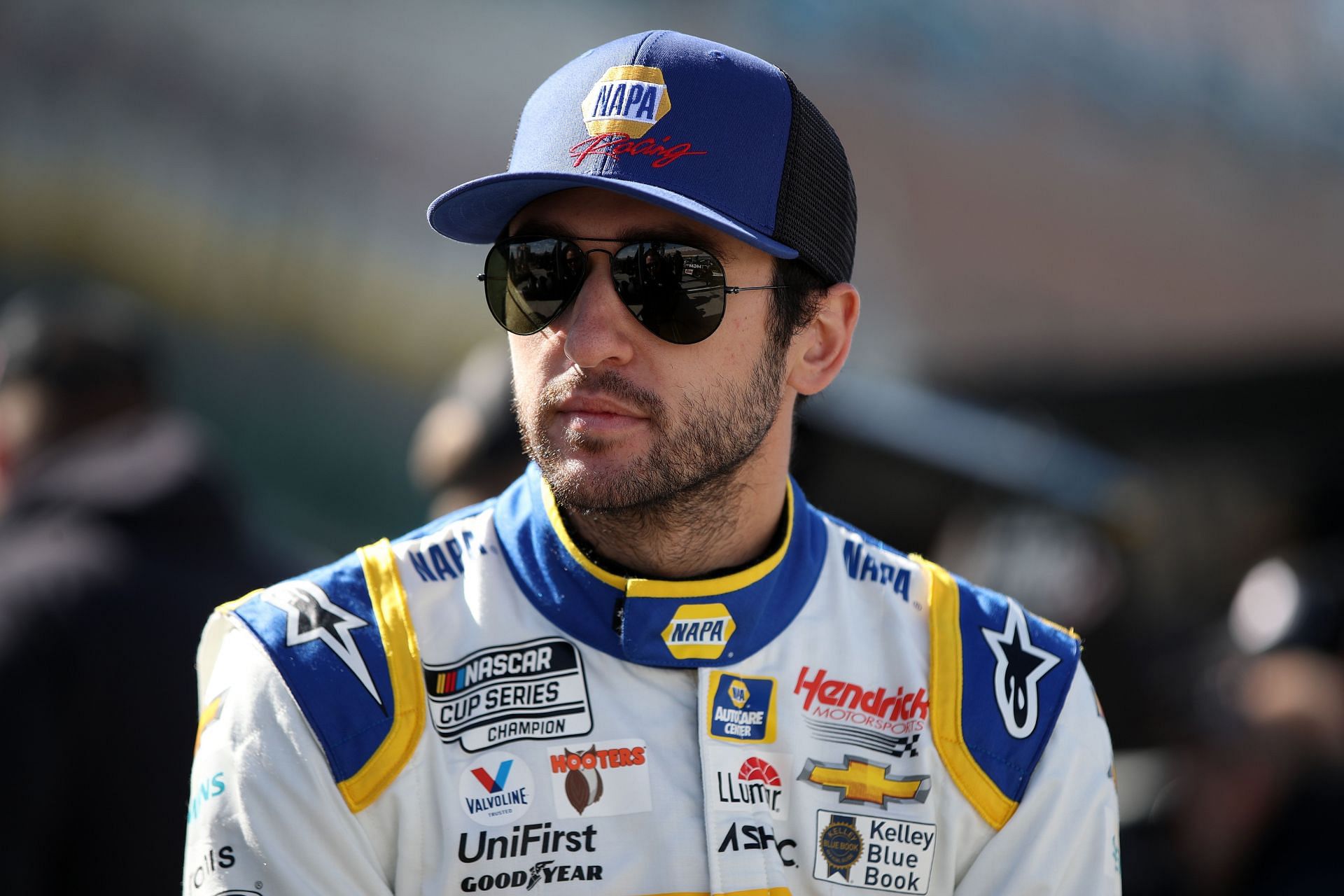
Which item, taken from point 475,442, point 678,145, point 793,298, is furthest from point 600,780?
point 475,442

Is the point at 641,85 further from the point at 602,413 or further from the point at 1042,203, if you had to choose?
the point at 1042,203

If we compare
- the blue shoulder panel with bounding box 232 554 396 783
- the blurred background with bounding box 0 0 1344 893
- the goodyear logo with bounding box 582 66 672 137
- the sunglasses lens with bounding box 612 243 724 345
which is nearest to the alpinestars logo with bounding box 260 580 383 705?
the blue shoulder panel with bounding box 232 554 396 783

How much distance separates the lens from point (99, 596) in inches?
114

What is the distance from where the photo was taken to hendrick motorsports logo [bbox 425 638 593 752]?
78.2 inches

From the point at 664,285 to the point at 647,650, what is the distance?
1.78ft

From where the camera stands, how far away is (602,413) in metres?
2.07

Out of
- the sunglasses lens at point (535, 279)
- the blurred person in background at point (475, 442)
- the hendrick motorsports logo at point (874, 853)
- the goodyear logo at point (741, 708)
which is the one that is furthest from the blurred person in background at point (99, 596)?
the hendrick motorsports logo at point (874, 853)

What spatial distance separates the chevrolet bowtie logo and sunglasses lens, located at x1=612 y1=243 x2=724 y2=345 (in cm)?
68

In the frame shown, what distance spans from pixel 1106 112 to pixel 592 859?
947cm

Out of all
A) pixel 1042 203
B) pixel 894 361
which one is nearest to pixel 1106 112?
pixel 1042 203

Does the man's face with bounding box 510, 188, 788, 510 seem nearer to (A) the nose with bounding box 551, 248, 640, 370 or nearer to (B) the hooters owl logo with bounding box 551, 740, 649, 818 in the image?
(A) the nose with bounding box 551, 248, 640, 370

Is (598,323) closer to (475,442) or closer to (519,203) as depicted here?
(519,203)

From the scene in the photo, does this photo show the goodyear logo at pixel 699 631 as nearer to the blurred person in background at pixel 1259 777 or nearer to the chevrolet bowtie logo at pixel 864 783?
the chevrolet bowtie logo at pixel 864 783

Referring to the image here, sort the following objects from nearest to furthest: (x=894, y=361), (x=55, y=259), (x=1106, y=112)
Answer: (x=55, y=259)
(x=894, y=361)
(x=1106, y=112)
